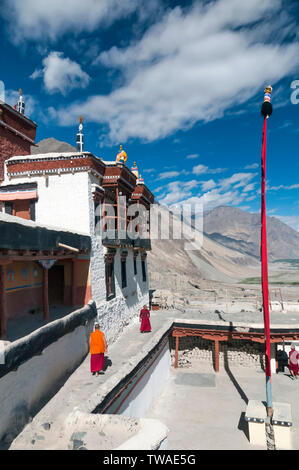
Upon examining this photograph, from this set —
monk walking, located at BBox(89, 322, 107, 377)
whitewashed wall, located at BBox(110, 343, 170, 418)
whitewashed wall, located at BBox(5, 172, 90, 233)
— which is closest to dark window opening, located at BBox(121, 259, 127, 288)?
whitewashed wall, located at BBox(110, 343, 170, 418)

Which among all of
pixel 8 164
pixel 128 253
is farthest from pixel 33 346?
pixel 128 253

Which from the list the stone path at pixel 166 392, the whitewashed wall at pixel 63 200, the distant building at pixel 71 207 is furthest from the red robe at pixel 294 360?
the whitewashed wall at pixel 63 200

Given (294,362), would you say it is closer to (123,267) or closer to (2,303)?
(123,267)

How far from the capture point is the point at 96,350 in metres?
8.38

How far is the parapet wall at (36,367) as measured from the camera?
19.4ft

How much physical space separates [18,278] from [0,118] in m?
6.79

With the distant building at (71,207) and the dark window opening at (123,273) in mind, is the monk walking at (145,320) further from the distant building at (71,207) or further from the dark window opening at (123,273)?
the dark window opening at (123,273)

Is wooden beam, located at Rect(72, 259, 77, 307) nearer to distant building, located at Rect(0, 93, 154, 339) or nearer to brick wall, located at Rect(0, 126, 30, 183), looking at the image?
distant building, located at Rect(0, 93, 154, 339)

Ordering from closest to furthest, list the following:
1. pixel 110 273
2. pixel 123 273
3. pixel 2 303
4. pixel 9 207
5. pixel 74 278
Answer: pixel 2 303 → pixel 74 278 → pixel 9 207 → pixel 110 273 → pixel 123 273

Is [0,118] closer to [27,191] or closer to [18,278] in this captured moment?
[27,191]

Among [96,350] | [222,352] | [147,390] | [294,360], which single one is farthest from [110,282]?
[294,360]

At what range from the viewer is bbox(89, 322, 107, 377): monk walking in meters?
8.32

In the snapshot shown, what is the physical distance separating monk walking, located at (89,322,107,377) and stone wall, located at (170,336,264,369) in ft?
24.4

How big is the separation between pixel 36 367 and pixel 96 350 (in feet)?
5.63
